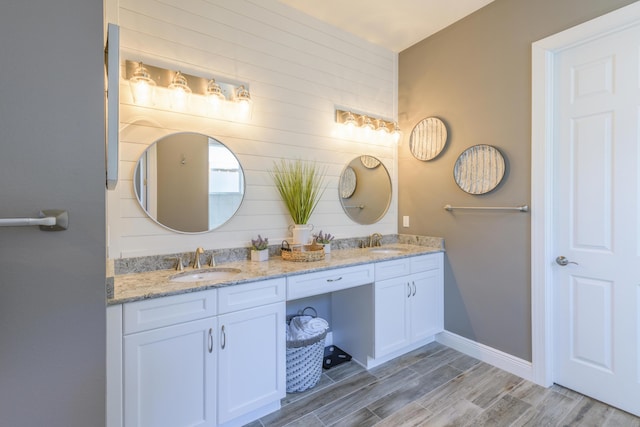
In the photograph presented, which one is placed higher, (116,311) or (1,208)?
(1,208)

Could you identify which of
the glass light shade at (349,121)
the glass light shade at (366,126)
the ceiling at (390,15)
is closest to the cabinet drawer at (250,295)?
the glass light shade at (349,121)

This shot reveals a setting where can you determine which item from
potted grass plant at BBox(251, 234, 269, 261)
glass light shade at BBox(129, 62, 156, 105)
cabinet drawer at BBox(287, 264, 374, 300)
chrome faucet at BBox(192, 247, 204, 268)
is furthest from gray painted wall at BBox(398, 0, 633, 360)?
glass light shade at BBox(129, 62, 156, 105)

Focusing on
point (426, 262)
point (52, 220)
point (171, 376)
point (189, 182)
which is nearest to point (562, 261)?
point (426, 262)

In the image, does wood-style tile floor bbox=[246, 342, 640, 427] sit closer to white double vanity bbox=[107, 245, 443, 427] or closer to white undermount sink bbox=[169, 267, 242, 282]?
white double vanity bbox=[107, 245, 443, 427]

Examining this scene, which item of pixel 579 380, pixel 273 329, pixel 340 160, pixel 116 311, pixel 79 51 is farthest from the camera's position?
pixel 340 160

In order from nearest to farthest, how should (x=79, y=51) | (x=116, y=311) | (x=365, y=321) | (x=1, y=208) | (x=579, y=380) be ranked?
(x=1, y=208)
(x=79, y=51)
(x=116, y=311)
(x=579, y=380)
(x=365, y=321)

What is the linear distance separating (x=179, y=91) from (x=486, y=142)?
2.35 m

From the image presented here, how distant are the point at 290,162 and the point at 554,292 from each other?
7.15 ft

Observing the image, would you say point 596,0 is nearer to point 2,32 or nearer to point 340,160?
point 340,160

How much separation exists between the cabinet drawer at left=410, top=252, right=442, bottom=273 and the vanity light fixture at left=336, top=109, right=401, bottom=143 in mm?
1255

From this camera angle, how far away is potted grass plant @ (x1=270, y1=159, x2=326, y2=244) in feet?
7.55

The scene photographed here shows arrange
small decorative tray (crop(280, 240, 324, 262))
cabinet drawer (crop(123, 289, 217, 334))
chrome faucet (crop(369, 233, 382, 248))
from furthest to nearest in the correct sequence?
chrome faucet (crop(369, 233, 382, 248)), small decorative tray (crop(280, 240, 324, 262)), cabinet drawer (crop(123, 289, 217, 334))

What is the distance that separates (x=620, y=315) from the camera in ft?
5.93

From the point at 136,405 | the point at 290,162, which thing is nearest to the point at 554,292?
the point at 290,162
